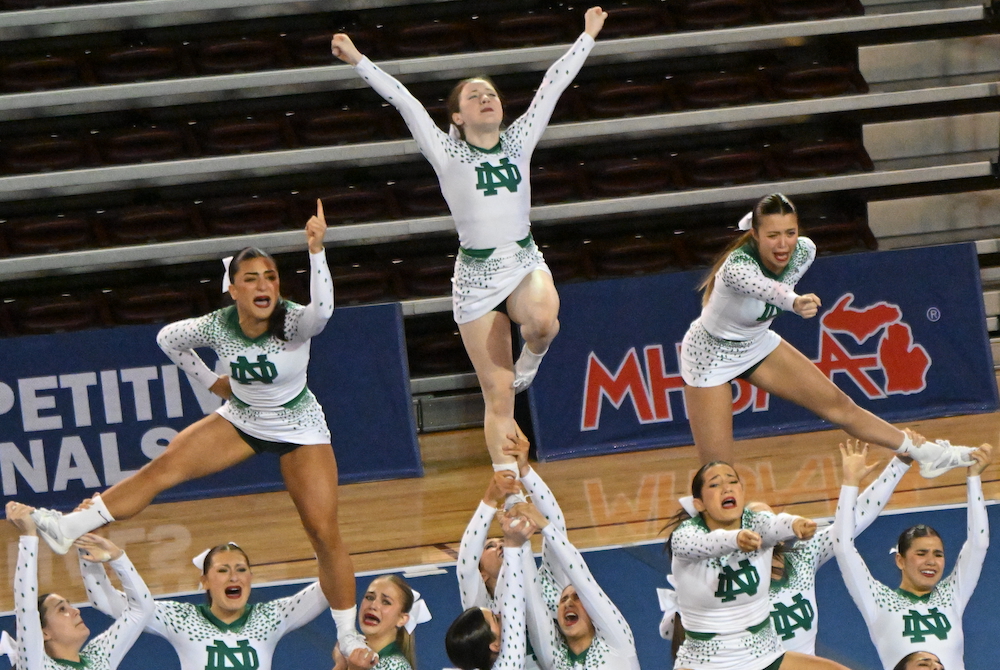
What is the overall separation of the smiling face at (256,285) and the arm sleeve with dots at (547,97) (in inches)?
47.7

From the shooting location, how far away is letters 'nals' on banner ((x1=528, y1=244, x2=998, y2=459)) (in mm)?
8359

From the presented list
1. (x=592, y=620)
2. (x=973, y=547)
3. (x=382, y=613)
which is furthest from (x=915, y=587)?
(x=382, y=613)

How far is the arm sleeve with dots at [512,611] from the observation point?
3920 mm

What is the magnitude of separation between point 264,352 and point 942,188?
7200 millimetres

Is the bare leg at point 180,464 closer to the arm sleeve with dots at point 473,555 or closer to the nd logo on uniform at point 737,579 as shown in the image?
the arm sleeve with dots at point 473,555

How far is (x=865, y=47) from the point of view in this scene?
1003 centimetres

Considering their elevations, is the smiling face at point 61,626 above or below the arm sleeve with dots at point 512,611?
above

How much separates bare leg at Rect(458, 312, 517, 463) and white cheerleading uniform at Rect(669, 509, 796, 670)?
3.98 ft

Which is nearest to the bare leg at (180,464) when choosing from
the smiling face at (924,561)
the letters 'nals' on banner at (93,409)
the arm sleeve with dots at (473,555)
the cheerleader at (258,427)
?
the cheerleader at (258,427)

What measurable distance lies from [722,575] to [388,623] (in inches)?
43.2

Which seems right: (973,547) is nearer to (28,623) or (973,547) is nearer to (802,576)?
(802,576)

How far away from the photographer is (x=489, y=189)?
16.7ft

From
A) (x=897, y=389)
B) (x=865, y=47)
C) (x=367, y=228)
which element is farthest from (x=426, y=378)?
(x=865, y=47)

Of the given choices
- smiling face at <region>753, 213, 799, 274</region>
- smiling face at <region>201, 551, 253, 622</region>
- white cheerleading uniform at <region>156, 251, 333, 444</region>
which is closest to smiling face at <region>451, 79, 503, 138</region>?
white cheerleading uniform at <region>156, 251, 333, 444</region>
